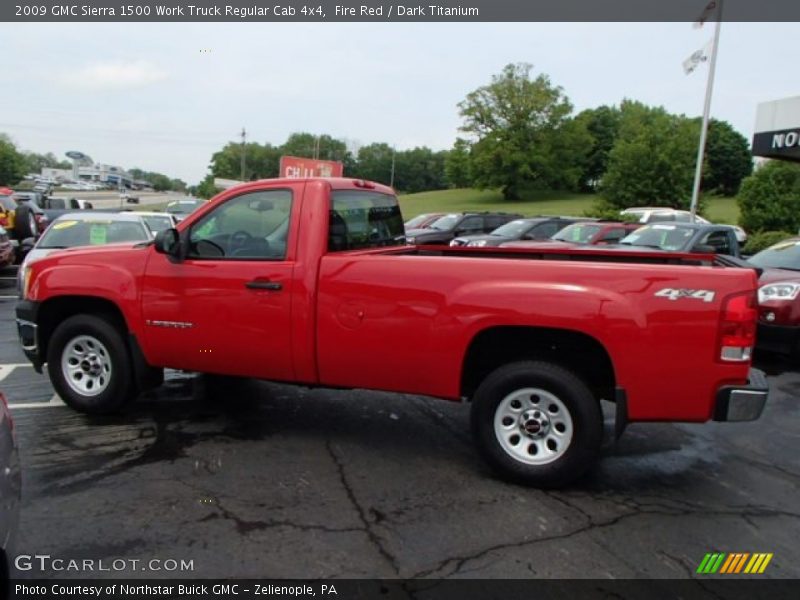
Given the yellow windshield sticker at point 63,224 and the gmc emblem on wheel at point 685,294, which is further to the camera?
the yellow windshield sticker at point 63,224

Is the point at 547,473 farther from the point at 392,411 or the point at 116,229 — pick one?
the point at 116,229

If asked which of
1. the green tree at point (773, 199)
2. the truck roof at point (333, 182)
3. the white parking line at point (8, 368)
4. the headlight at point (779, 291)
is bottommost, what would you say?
the white parking line at point (8, 368)

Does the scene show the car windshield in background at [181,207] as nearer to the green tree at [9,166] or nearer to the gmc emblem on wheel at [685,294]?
the gmc emblem on wheel at [685,294]

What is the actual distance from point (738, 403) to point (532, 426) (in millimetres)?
1193

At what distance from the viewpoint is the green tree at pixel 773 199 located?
89.4 ft

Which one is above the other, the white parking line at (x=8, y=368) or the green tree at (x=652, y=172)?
the green tree at (x=652, y=172)

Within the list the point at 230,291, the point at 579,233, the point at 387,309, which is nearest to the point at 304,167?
the point at 579,233

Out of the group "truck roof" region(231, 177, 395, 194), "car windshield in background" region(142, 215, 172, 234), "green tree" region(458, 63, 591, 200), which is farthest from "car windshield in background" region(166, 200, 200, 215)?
"green tree" region(458, 63, 591, 200)

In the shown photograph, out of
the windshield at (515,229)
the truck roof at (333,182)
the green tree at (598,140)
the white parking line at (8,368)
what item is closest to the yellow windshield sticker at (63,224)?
the white parking line at (8,368)

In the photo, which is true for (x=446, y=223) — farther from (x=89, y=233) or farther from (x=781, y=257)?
(x=781, y=257)

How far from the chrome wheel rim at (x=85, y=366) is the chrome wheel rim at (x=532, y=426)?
3.22 meters

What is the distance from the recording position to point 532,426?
13.2ft

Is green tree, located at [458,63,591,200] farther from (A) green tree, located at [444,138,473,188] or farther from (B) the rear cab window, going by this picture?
(B) the rear cab window
